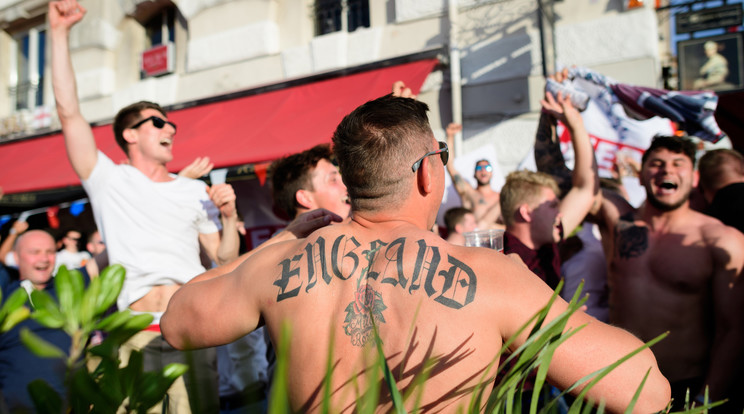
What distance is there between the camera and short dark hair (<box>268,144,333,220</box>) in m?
2.65

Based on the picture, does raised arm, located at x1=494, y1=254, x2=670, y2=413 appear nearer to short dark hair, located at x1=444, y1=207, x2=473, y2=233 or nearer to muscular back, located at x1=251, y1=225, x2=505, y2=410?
muscular back, located at x1=251, y1=225, x2=505, y2=410

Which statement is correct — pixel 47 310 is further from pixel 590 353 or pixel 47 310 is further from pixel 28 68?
pixel 28 68

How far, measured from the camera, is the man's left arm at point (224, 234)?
2.57 m

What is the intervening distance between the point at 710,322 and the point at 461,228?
182 cm

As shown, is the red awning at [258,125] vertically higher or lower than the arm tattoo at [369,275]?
higher

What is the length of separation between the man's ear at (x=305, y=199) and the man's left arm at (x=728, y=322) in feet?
7.36

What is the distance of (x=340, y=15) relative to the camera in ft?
24.6

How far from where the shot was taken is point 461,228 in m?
4.04

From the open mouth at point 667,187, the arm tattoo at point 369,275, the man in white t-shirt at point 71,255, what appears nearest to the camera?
the arm tattoo at point 369,275

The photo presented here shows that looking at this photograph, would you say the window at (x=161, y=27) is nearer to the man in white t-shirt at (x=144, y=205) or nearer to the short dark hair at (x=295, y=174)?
the man in white t-shirt at (x=144, y=205)

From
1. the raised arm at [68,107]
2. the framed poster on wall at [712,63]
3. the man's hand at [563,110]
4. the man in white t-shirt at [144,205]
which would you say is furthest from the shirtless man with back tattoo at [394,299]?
the framed poster on wall at [712,63]

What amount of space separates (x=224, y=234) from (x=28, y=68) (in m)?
11.1

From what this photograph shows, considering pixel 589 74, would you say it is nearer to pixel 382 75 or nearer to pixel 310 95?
pixel 382 75

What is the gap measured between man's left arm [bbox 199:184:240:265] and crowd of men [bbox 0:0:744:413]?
1 cm
